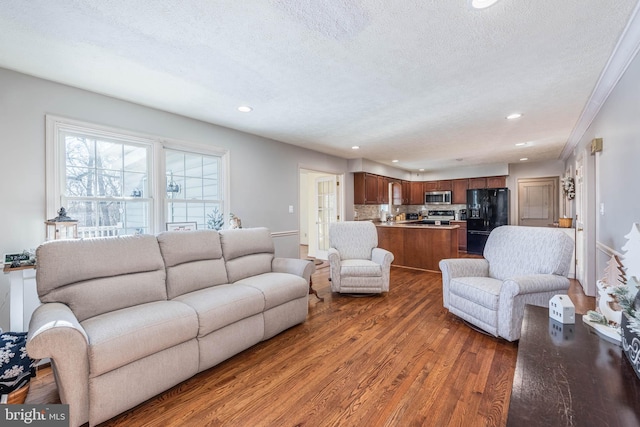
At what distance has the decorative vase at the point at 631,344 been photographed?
97cm

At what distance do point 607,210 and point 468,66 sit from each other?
201 centimetres

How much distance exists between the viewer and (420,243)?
17.7ft

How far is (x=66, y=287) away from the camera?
6.36 ft

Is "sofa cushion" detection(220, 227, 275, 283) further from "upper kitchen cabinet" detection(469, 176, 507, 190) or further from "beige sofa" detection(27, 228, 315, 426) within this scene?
"upper kitchen cabinet" detection(469, 176, 507, 190)

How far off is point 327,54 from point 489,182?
6961mm

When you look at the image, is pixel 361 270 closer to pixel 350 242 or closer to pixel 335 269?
pixel 335 269

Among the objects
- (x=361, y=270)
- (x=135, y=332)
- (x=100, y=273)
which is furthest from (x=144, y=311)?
(x=361, y=270)

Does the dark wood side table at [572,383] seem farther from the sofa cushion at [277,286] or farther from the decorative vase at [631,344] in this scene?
the sofa cushion at [277,286]

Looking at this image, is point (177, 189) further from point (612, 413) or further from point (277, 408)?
point (612, 413)

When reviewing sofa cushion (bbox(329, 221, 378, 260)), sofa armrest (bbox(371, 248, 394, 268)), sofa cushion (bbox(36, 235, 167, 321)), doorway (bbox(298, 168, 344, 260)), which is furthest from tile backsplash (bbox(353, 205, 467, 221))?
sofa cushion (bbox(36, 235, 167, 321))

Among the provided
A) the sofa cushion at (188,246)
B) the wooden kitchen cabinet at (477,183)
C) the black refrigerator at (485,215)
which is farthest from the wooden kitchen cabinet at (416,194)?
the sofa cushion at (188,246)

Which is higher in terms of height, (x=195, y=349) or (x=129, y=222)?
(x=129, y=222)

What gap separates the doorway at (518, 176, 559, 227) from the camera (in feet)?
22.5

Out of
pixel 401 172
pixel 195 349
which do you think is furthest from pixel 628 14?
pixel 401 172
